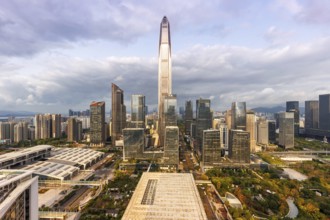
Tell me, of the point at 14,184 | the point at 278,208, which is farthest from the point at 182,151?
the point at 14,184

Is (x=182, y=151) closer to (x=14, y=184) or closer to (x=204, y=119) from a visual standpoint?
(x=204, y=119)

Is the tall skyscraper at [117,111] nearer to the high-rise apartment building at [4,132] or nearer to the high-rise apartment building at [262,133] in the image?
the high-rise apartment building at [4,132]

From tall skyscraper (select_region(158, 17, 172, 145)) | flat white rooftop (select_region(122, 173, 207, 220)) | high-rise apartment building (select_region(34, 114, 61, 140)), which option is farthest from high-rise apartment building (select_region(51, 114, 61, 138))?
flat white rooftop (select_region(122, 173, 207, 220))

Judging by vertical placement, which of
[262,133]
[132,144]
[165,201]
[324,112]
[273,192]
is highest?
[324,112]

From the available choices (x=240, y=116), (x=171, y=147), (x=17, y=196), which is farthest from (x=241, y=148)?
(x=17, y=196)

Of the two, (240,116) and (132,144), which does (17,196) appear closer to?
(132,144)

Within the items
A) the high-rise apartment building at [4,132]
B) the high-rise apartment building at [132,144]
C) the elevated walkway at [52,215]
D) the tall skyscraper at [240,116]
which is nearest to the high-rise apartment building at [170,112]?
the high-rise apartment building at [132,144]

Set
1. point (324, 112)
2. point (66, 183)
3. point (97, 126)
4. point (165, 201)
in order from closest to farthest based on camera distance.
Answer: point (165, 201) < point (66, 183) < point (97, 126) < point (324, 112)
